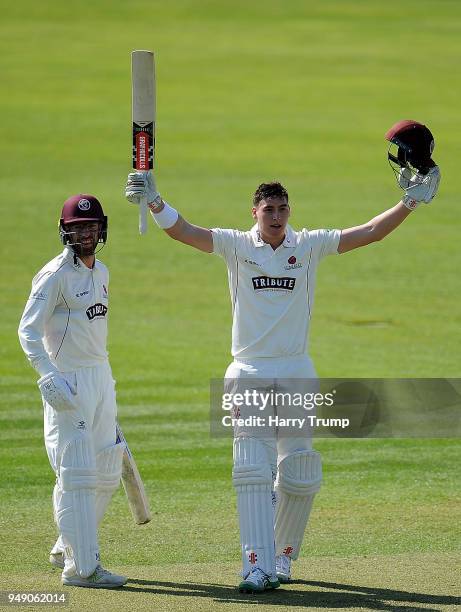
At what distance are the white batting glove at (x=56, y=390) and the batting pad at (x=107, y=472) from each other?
472 mm

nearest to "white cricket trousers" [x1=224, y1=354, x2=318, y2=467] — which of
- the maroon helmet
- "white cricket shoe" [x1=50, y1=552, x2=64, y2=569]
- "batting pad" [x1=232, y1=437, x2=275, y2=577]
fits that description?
"batting pad" [x1=232, y1=437, x2=275, y2=577]

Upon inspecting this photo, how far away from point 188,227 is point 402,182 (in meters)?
1.29

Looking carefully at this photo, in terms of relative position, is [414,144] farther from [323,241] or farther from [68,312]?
[68,312]

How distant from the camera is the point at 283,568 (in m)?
7.29

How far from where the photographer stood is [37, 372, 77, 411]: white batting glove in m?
6.96

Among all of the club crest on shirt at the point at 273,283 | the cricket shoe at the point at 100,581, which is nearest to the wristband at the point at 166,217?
the club crest on shirt at the point at 273,283

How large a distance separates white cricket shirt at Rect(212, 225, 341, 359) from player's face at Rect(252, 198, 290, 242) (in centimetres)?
8

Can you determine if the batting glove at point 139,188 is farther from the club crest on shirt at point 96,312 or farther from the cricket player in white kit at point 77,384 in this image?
the club crest on shirt at point 96,312

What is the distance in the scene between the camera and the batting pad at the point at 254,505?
7012 mm

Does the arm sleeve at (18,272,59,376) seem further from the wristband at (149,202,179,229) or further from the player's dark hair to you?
the player's dark hair

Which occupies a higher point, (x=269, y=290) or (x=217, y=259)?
(x=217, y=259)

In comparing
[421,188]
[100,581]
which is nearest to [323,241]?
[421,188]

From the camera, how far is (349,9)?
52281 mm

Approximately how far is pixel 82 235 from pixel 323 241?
1.37 m
